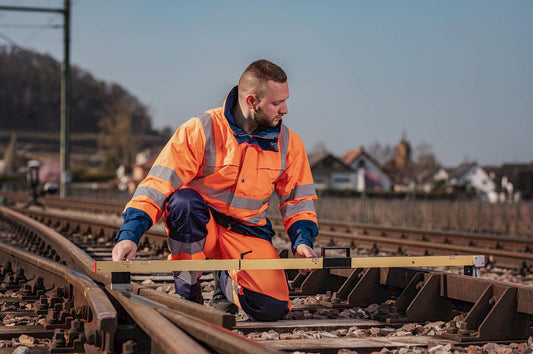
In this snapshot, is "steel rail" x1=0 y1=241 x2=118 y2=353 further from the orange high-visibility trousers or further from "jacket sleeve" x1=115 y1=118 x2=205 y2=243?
the orange high-visibility trousers

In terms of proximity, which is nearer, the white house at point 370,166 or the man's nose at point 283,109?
the man's nose at point 283,109

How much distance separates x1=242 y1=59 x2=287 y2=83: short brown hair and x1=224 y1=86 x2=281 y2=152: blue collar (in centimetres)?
26

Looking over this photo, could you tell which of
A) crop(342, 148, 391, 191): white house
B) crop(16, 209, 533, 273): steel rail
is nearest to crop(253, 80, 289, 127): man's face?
crop(16, 209, 533, 273): steel rail

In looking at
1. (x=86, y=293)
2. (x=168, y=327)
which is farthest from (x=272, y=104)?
(x=168, y=327)

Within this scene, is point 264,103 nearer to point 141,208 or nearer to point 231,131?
point 231,131

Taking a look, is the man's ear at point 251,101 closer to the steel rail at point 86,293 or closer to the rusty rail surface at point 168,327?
the rusty rail surface at point 168,327

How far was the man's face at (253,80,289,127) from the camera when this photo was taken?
390cm

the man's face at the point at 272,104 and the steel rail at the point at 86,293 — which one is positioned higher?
the man's face at the point at 272,104

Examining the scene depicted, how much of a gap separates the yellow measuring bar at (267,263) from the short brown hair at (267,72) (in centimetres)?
100

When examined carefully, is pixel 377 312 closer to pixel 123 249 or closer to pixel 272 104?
pixel 272 104

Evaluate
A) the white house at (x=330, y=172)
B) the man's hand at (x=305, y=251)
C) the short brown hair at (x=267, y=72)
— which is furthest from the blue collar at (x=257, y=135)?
the white house at (x=330, y=172)

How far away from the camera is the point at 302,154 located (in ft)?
14.3

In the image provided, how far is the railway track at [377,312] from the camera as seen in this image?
325 cm

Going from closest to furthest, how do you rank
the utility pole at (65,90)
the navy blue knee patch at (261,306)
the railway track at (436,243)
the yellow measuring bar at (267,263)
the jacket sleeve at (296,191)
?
the yellow measuring bar at (267,263), the navy blue knee patch at (261,306), the jacket sleeve at (296,191), the railway track at (436,243), the utility pole at (65,90)
